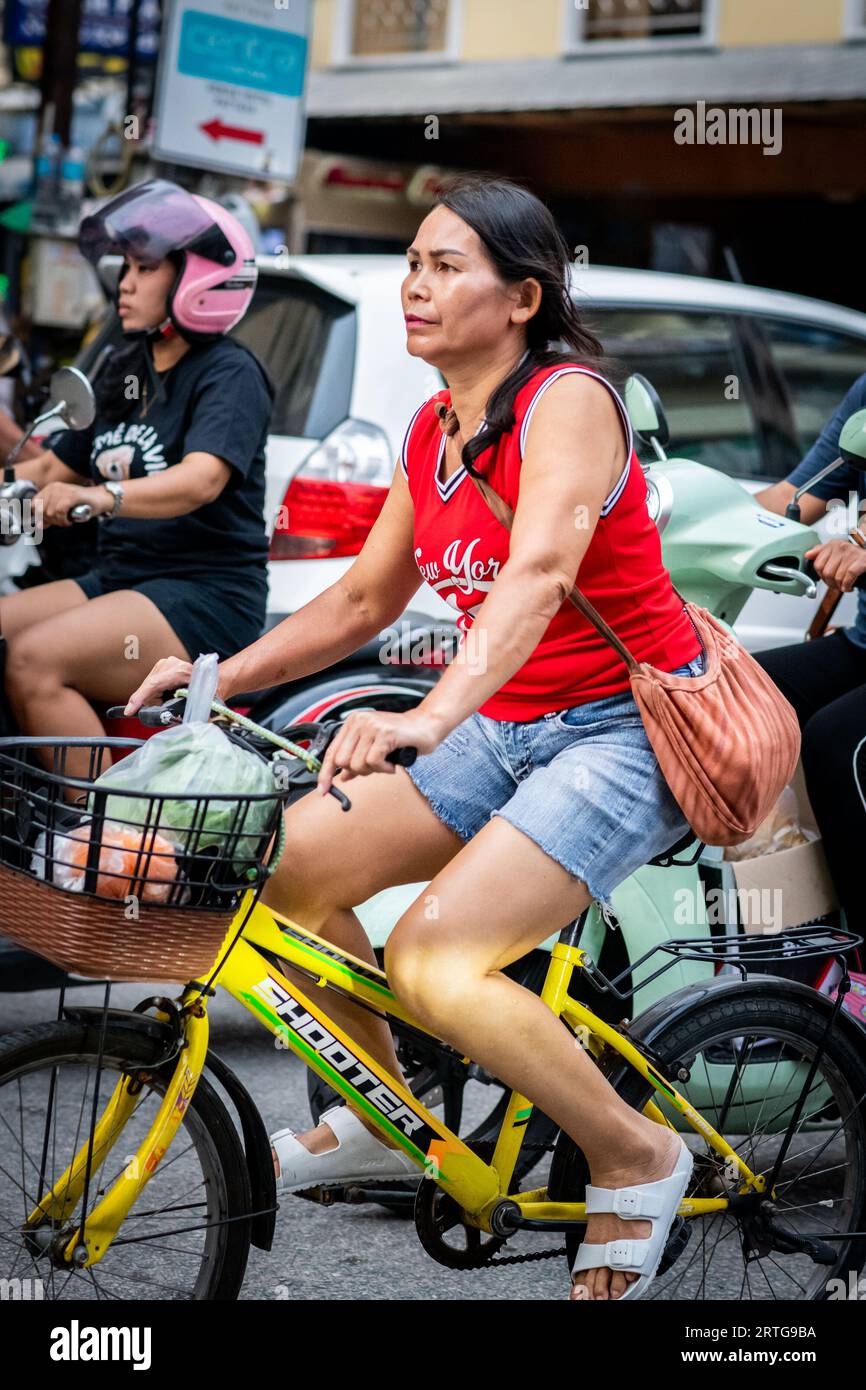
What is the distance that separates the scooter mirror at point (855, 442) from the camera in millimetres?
3533

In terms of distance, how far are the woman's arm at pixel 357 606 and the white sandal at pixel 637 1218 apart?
3.24ft

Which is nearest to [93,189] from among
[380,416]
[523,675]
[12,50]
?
[12,50]

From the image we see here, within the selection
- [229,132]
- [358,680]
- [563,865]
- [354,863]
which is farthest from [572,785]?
[229,132]

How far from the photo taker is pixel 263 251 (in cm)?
1175

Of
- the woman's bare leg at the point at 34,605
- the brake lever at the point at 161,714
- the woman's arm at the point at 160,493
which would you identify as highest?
the woman's arm at the point at 160,493

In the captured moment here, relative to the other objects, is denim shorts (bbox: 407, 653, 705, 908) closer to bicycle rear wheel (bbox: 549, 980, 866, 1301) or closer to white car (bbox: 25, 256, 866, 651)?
bicycle rear wheel (bbox: 549, 980, 866, 1301)

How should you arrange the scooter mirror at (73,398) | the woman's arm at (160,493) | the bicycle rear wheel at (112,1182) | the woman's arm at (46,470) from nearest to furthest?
the bicycle rear wheel at (112,1182) → the woman's arm at (160,493) → the scooter mirror at (73,398) → the woman's arm at (46,470)

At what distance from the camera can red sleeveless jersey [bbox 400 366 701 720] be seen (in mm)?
2645

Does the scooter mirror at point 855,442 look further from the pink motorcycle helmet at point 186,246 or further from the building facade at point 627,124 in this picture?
the building facade at point 627,124

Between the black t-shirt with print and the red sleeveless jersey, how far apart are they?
4.84 feet

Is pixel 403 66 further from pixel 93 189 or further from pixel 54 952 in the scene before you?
pixel 54 952

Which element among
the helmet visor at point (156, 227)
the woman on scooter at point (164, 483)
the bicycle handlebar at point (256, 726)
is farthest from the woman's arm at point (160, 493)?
the bicycle handlebar at point (256, 726)
